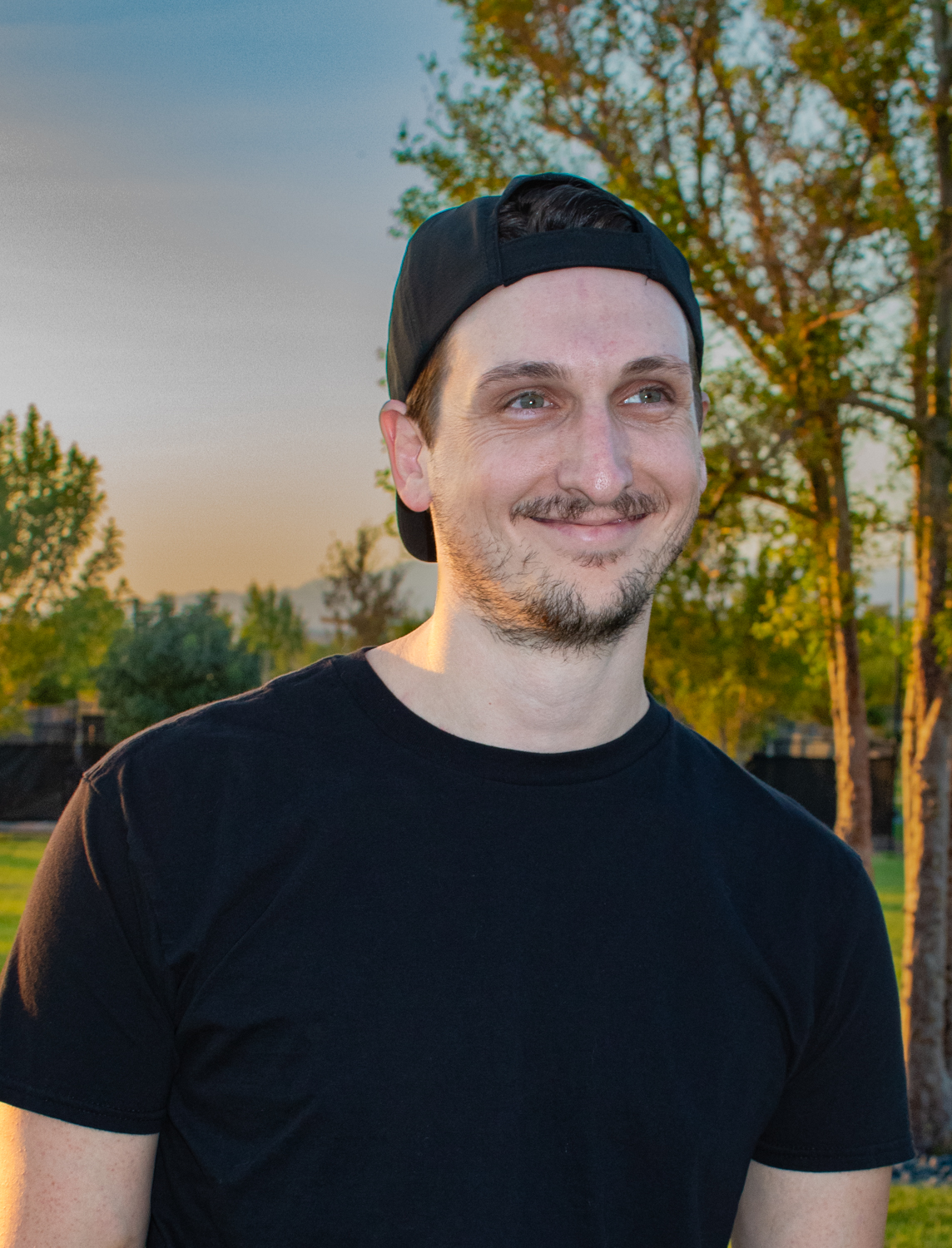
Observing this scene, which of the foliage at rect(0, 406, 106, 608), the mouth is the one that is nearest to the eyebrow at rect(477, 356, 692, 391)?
the mouth

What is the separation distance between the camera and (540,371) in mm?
1754

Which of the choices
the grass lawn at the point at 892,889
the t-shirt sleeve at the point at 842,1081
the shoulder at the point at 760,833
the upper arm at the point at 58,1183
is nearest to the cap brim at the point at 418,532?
the shoulder at the point at 760,833

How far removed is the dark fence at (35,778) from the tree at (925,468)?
53.7 ft

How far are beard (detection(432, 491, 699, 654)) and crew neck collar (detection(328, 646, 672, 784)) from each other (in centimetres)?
17

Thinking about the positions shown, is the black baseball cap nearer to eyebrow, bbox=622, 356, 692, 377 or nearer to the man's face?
the man's face

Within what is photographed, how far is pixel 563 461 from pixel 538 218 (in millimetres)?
441

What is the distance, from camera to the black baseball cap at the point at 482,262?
1788 mm

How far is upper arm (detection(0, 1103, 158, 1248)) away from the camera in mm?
1527

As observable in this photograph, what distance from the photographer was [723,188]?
7863 millimetres

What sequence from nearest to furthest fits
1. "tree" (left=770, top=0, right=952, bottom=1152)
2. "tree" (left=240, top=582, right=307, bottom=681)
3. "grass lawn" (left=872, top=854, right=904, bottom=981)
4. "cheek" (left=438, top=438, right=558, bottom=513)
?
"cheek" (left=438, top=438, right=558, bottom=513)
"tree" (left=770, top=0, right=952, bottom=1152)
"grass lawn" (left=872, top=854, right=904, bottom=981)
"tree" (left=240, top=582, right=307, bottom=681)

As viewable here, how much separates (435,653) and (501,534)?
0.74 feet

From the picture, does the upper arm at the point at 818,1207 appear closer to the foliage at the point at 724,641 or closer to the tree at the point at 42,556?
the foliage at the point at 724,641

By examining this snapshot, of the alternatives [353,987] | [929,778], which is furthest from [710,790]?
[929,778]

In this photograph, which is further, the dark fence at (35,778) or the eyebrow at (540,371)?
the dark fence at (35,778)
